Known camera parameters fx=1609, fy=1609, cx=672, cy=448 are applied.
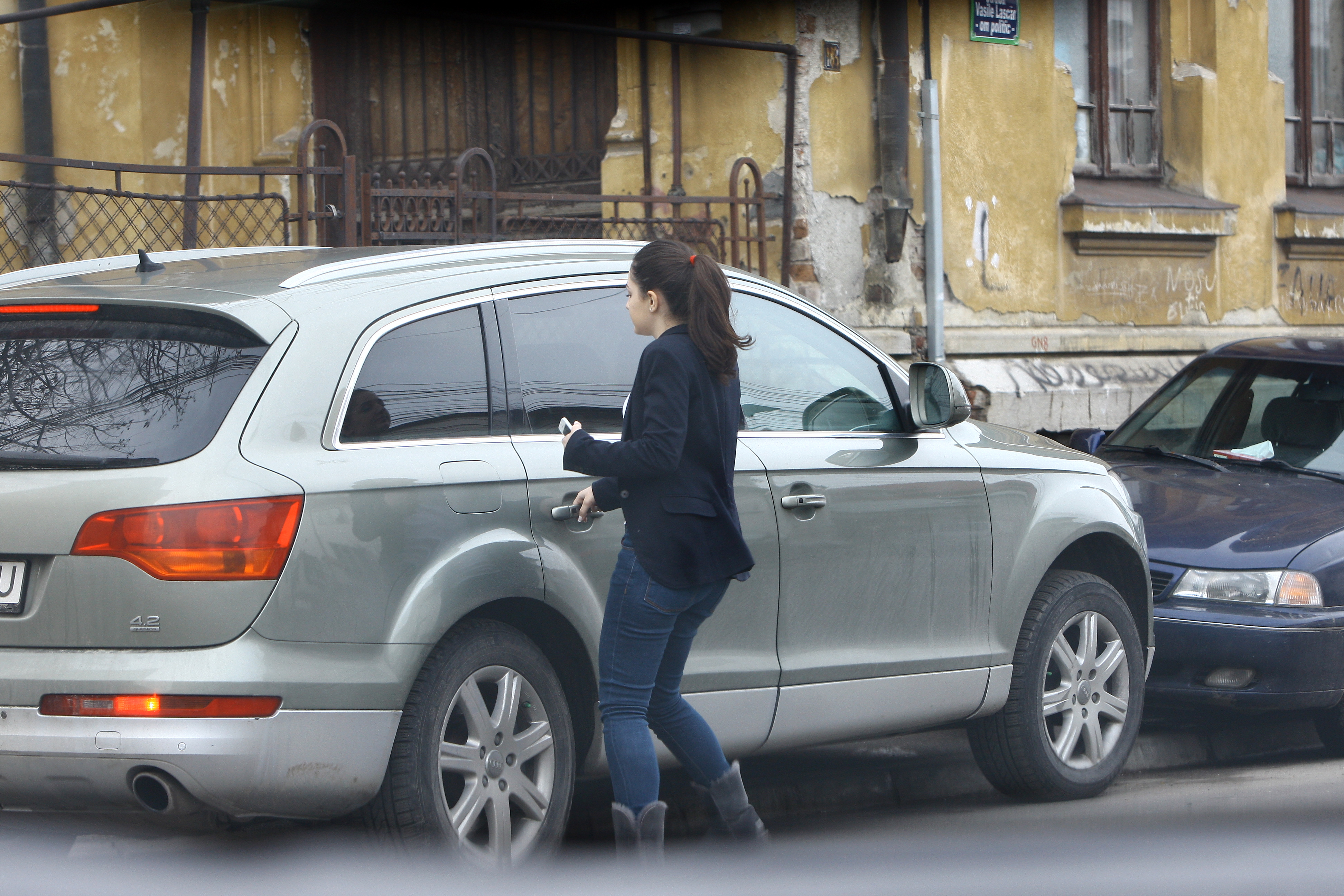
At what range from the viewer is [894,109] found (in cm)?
970

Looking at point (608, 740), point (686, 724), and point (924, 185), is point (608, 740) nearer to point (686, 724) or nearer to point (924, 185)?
point (686, 724)

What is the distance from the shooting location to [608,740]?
3832mm

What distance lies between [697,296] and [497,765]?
1190 mm

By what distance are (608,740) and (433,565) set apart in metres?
0.65

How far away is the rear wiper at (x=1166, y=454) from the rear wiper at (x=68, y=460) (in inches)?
192

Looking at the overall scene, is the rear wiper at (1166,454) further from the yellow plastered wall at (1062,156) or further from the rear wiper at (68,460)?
the rear wiper at (68,460)

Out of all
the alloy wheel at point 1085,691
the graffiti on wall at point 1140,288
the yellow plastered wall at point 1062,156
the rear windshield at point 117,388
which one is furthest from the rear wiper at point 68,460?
the graffiti on wall at point 1140,288

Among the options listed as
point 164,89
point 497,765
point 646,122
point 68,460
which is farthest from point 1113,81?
point 68,460

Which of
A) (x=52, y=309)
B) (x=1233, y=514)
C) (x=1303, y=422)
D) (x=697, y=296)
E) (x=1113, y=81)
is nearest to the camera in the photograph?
(x=52, y=309)

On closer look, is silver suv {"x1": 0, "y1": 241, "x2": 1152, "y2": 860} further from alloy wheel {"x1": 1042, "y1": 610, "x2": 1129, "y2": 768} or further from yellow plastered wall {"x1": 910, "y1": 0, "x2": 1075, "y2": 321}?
yellow plastered wall {"x1": 910, "y1": 0, "x2": 1075, "y2": 321}

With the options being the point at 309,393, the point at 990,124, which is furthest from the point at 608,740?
the point at 990,124

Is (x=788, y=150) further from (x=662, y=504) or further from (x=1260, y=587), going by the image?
(x=662, y=504)

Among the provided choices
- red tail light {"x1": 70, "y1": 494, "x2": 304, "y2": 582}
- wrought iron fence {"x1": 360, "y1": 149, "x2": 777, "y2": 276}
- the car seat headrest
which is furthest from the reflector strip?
the car seat headrest

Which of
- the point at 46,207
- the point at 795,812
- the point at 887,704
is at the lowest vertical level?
the point at 795,812
